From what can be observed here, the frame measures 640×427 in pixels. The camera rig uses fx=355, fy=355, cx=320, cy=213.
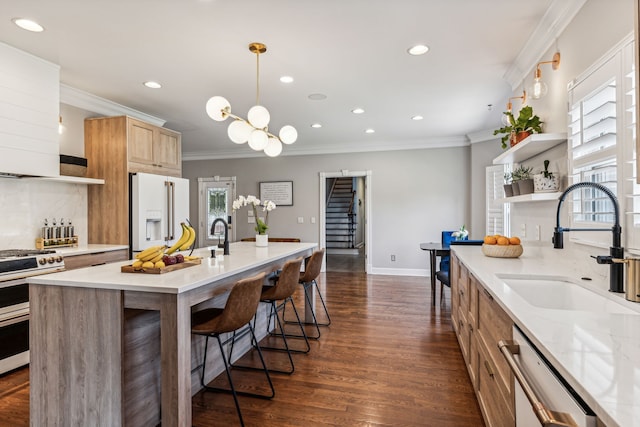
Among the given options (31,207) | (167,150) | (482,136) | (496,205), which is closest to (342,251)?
(496,205)

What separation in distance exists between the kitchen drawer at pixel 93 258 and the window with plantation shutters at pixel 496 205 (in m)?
5.26

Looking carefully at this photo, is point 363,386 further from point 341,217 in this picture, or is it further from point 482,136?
point 341,217

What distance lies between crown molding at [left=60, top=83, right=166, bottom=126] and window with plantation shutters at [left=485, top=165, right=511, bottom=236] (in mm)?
5415

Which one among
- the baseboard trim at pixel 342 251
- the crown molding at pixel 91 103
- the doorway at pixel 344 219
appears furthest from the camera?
the doorway at pixel 344 219

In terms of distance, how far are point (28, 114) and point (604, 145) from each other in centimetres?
432

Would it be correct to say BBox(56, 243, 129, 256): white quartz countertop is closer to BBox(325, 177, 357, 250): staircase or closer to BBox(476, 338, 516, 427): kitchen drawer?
BBox(476, 338, 516, 427): kitchen drawer

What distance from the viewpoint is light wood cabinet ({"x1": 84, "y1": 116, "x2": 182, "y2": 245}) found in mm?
4141

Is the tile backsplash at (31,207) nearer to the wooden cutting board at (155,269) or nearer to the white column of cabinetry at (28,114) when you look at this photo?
the white column of cabinetry at (28,114)

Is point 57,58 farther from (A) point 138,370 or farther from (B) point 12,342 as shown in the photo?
(A) point 138,370

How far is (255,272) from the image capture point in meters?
2.63

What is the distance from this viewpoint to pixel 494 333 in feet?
5.38

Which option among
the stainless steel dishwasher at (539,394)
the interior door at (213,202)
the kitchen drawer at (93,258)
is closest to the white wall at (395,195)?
the interior door at (213,202)

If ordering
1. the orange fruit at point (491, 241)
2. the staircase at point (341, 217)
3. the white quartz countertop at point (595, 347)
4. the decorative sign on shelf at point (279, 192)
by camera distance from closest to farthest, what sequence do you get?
the white quartz countertop at point (595, 347)
the orange fruit at point (491, 241)
the decorative sign on shelf at point (279, 192)
the staircase at point (341, 217)

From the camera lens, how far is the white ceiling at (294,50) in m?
2.43
